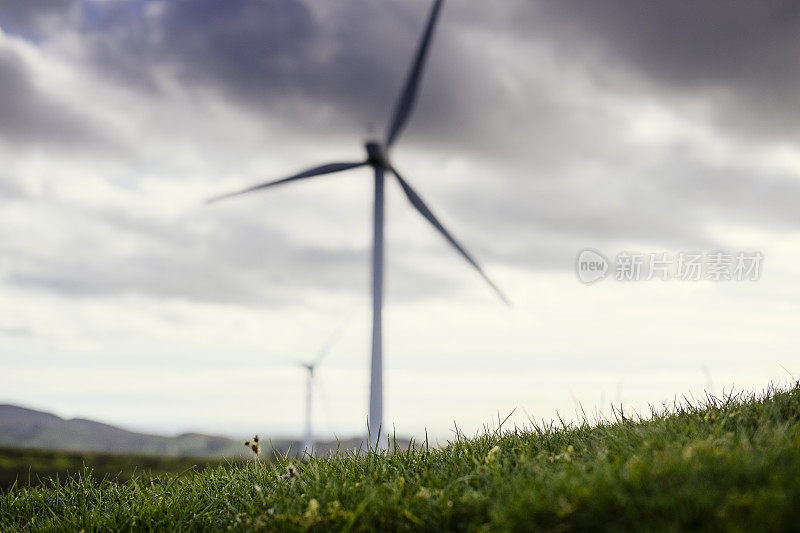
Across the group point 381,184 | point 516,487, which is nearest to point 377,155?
point 381,184

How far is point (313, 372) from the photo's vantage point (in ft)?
142

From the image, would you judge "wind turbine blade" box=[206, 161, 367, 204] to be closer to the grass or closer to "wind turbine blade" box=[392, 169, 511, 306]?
"wind turbine blade" box=[392, 169, 511, 306]

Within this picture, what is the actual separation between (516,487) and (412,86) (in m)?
21.1

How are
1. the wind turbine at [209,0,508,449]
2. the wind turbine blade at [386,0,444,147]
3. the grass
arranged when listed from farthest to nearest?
the wind turbine blade at [386,0,444,147] → the wind turbine at [209,0,508,449] → the grass

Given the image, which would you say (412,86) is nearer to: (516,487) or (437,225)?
(437,225)

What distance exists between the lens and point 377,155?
84.0 feet

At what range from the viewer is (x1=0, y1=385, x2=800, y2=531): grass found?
18.6 ft

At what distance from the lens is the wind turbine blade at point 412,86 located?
25.2 m

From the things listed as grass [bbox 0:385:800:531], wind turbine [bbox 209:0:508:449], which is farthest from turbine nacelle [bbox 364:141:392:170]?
grass [bbox 0:385:800:531]

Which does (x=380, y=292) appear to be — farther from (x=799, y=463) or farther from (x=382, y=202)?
(x=799, y=463)

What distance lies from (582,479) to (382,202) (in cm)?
1877

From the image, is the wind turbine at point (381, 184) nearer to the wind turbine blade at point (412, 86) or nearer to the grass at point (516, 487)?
the wind turbine blade at point (412, 86)

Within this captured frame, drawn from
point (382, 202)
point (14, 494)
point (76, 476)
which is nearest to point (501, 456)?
point (76, 476)

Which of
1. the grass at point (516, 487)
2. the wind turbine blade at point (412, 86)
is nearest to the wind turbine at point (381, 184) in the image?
the wind turbine blade at point (412, 86)
